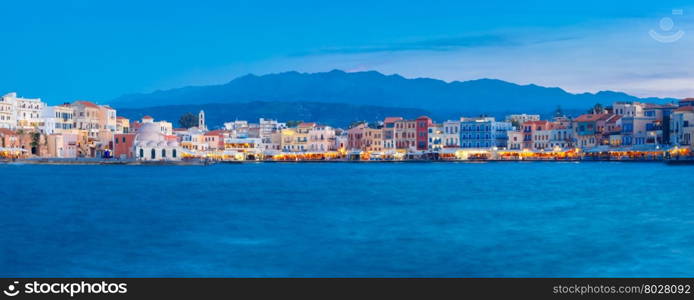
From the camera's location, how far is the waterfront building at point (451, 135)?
109 m

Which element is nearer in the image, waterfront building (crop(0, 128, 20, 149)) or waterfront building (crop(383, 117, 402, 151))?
waterfront building (crop(0, 128, 20, 149))

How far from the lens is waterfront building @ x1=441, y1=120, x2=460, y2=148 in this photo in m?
109

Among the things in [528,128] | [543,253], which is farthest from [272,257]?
[528,128]

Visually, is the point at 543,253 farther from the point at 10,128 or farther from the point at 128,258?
the point at 10,128

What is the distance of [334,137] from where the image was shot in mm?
122250

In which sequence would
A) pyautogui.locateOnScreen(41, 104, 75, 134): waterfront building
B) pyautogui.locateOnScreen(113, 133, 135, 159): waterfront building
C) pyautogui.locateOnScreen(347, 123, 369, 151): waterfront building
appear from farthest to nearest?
pyautogui.locateOnScreen(347, 123, 369, 151): waterfront building < pyautogui.locateOnScreen(41, 104, 75, 134): waterfront building < pyautogui.locateOnScreen(113, 133, 135, 159): waterfront building

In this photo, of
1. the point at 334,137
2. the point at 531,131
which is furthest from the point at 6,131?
the point at 531,131

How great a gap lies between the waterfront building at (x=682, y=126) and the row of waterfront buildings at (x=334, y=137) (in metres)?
0.10

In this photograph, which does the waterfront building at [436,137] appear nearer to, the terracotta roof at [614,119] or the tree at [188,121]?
the terracotta roof at [614,119]

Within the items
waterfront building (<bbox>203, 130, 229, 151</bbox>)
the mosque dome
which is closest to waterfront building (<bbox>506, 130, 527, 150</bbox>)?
waterfront building (<bbox>203, 130, 229, 151</bbox>)

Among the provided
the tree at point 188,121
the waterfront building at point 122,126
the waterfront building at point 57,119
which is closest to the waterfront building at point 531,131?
the waterfront building at point 122,126

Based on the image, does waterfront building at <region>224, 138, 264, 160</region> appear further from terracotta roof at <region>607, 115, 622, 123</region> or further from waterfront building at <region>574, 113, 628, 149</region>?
terracotta roof at <region>607, 115, 622, 123</region>

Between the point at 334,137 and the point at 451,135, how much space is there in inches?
798

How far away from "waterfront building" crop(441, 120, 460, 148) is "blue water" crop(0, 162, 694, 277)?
5767 cm
